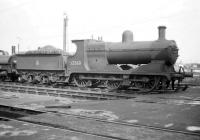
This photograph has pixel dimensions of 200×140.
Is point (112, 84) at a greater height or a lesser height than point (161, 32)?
lesser

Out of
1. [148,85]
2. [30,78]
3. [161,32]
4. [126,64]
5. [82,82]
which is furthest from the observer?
[30,78]

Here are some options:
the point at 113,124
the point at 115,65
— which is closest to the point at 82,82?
the point at 115,65

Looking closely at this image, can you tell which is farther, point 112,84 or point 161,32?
point 112,84

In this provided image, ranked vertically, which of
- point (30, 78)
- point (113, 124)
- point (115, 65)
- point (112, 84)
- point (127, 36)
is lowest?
point (113, 124)

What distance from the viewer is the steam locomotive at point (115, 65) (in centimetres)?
1398

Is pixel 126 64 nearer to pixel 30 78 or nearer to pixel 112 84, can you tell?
pixel 112 84

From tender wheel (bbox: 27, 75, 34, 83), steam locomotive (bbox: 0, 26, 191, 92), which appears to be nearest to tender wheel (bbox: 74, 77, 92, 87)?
steam locomotive (bbox: 0, 26, 191, 92)

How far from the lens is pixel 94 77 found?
15.9 m

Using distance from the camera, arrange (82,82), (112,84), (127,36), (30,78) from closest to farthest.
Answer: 1. (127,36)
2. (112,84)
3. (82,82)
4. (30,78)

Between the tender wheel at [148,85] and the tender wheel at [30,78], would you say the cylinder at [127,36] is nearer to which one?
the tender wheel at [148,85]

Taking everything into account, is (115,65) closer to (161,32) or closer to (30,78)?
(161,32)

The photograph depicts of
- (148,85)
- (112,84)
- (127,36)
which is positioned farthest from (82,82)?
(148,85)

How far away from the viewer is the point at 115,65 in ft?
49.5

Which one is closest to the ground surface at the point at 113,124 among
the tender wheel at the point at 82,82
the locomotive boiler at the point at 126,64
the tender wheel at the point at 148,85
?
the tender wheel at the point at 148,85
